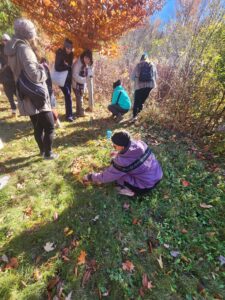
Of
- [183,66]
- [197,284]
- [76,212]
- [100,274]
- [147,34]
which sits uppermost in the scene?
[147,34]

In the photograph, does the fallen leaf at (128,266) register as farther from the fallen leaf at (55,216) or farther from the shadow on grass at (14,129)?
the shadow on grass at (14,129)

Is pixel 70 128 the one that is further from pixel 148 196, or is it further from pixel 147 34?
pixel 147 34

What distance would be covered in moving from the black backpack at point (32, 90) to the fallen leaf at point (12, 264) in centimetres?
198

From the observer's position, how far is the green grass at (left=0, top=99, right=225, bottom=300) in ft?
7.61

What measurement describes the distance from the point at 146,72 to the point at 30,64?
2.97m

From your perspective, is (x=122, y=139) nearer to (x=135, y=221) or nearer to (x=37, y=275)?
(x=135, y=221)

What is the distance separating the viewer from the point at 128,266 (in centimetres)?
248

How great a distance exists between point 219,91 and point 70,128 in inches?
142

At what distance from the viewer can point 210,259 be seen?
8.87 feet

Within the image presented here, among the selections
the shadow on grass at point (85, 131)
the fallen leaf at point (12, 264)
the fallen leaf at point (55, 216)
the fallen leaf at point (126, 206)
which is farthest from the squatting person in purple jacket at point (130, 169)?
the shadow on grass at point (85, 131)

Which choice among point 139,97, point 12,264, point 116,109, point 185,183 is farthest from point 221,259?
point 116,109

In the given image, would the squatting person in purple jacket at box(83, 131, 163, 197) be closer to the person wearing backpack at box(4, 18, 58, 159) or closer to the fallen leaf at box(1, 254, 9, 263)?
the person wearing backpack at box(4, 18, 58, 159)

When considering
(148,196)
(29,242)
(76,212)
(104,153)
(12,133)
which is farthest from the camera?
(12,133)

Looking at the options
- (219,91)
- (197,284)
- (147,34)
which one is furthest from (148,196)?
(147,34)
